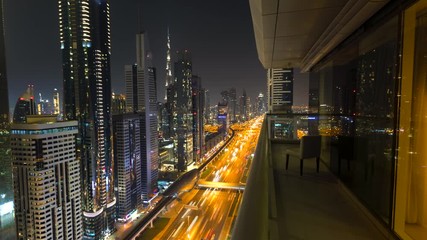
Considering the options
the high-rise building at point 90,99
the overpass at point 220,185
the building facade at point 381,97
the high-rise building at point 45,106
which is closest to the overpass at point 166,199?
the overpass at point 220,185

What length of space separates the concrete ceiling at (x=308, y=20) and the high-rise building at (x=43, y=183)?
2161 cm

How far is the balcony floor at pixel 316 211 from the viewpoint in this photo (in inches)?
74.3

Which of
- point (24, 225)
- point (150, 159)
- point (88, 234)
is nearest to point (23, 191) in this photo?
point (24, 225)

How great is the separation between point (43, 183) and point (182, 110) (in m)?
34.4

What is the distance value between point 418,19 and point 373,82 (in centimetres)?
68

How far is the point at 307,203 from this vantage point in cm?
242

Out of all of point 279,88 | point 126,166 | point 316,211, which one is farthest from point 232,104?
point 316,211

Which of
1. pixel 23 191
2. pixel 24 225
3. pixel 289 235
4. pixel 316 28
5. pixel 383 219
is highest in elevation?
pixel 316 28

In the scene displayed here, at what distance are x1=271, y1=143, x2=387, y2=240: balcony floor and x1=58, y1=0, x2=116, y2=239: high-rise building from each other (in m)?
30.0

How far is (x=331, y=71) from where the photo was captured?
342cm

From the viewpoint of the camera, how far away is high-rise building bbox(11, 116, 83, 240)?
57.7ft

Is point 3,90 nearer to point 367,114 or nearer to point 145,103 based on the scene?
point 367,114

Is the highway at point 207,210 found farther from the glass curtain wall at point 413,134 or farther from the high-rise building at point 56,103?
the high-rise building at point 56,103

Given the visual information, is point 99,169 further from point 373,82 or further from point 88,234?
point 373,82
